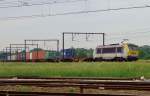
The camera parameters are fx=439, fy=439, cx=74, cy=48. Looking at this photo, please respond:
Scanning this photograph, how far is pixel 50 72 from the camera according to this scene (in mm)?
36812

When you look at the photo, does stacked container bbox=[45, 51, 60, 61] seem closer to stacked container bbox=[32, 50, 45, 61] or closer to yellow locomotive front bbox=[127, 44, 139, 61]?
stacked container bbox=[32, 50, 45, 61]

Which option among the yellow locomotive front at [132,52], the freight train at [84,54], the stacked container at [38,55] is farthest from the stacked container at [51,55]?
the yellow locomotive front at [132,52]

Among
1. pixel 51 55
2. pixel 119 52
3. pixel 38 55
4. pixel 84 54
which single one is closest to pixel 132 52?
pixel 119 52

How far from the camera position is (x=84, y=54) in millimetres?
82688

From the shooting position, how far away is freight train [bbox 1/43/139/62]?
67062 mm

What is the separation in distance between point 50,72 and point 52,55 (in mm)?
44180

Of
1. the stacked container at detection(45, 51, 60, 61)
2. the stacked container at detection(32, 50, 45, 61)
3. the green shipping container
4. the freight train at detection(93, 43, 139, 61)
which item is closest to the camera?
the freight train at detection(93, 43, 139, 61)

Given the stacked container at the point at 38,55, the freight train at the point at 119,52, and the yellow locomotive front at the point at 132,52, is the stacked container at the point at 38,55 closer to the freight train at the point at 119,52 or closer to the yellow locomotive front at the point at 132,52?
the freight train at the point at 119,52

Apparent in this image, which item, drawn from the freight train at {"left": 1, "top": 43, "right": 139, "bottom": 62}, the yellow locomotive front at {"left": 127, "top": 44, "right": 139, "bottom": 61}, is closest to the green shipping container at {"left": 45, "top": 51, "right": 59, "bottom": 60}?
the freight train at {"left": 1, "top": 43, "right": 139, "bottom": 62}

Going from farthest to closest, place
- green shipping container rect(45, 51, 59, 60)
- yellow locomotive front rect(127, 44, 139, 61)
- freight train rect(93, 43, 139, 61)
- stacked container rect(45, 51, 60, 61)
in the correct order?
green shipping container rect(45, 51, 59, 60)
stacked container rect(45, 51, 60, 61)
yellow locomotive front rect(127, 44, 139, 61)
freight train rect(93, 43, 139, 61)

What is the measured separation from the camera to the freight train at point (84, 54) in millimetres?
67062

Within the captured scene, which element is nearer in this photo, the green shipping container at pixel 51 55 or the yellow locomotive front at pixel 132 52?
the yellow locomotive front at pixel 132 52

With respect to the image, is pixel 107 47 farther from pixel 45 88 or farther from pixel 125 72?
pixel 45 88

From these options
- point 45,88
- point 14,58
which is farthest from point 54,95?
point 14,58
